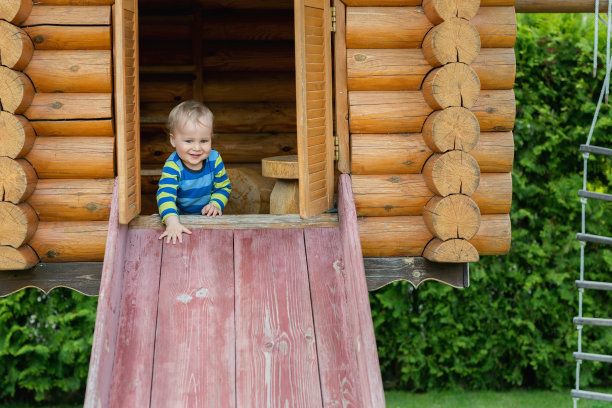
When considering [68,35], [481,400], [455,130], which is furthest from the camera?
Answer: [481,400]

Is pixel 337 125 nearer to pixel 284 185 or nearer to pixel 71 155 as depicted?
pixel 284 185

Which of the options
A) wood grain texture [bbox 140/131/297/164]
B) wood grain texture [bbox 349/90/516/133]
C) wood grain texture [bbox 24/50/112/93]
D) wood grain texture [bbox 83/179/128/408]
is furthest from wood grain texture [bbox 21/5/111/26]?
wood grain texture [bbox 140/131/297/164]

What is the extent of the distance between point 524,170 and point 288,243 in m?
4.30

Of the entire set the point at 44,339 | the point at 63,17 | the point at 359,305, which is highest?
the point at 63,17

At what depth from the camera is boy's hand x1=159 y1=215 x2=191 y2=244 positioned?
4376 millimetres

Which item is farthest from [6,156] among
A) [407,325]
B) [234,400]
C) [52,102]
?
[407,325]

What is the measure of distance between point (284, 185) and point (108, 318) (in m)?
1.76

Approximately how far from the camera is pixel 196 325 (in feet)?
13.0

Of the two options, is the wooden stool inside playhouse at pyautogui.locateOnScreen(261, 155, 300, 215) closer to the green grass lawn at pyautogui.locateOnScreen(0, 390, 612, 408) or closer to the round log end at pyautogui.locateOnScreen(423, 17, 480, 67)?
the round log end at pyautogui.locateOnScreen(423, 17, 480, 67)

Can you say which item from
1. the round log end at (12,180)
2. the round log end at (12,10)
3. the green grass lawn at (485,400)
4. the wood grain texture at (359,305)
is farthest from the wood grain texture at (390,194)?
the green grass lawn at (485,400)

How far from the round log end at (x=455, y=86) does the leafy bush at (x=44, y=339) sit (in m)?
4.68

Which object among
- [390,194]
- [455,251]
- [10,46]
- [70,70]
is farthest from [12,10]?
[455,251]

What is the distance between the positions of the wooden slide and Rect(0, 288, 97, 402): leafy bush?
3718 millimetres

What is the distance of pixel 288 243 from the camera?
14.5ft
